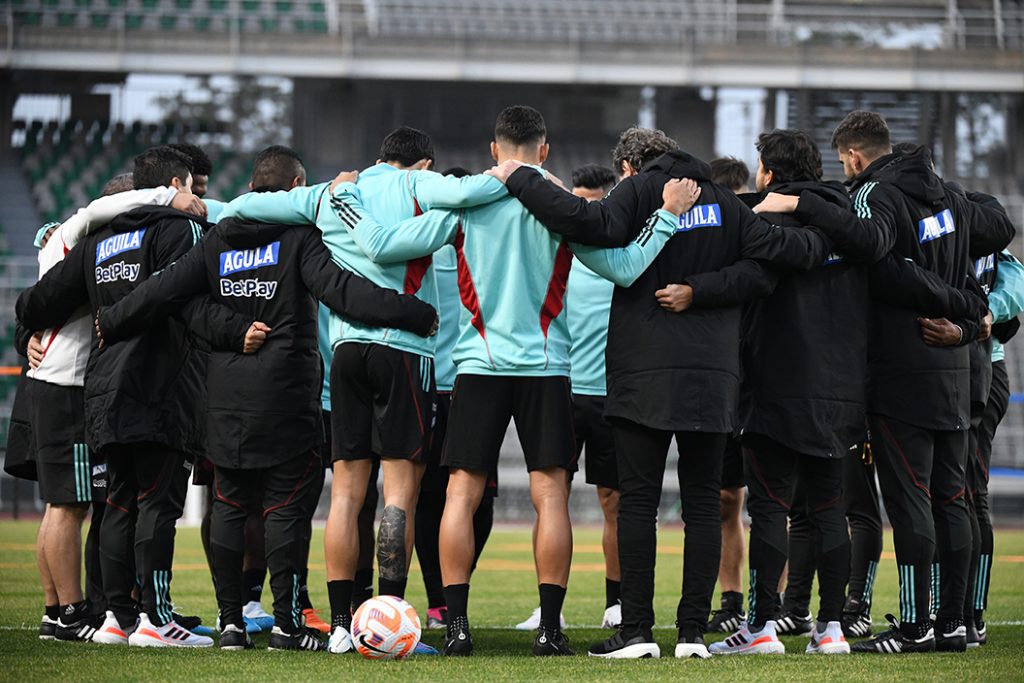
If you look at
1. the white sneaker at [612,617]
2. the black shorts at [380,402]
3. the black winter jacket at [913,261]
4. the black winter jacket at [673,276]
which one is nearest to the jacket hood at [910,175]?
the black winter jacket at [913,261]

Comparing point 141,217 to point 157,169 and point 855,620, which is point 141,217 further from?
point 855,620

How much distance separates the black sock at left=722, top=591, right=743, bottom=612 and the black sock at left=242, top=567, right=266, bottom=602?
248cm

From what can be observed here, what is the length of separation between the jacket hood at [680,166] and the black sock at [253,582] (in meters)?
2.99

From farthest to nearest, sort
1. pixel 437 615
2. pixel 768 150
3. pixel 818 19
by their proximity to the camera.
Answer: pixel 818 19 < pixel 437 615 < pixel 768 150

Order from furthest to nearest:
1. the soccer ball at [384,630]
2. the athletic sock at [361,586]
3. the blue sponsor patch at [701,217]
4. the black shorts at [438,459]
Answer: the black shorts at [438,459]
the athletic sock at [361,586]
the blue sponsor patch at [701,217]
the soccer ball at [384,630]

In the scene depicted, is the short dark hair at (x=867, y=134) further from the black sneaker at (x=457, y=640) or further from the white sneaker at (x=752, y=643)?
the black sneaker at (x=457, y=640)

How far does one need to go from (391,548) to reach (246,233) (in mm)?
1540

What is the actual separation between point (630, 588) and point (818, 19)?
24.3 m

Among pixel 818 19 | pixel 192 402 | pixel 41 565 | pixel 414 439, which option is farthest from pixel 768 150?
pixel 818 19

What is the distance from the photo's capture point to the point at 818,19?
27.7 meters

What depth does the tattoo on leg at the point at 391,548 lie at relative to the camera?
554 centimetres

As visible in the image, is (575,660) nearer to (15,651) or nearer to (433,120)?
(15,651)

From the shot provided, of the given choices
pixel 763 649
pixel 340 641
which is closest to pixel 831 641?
pixel 763 649

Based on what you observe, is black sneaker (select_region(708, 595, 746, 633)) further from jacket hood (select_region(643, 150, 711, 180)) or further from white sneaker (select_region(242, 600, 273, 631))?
jacket hood (select_region(643, 150, 711, 180))
